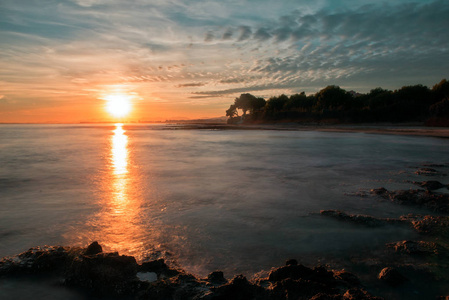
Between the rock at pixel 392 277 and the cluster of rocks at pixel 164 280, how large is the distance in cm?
36

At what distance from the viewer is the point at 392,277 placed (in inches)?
125

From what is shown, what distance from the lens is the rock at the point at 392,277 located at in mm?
3135

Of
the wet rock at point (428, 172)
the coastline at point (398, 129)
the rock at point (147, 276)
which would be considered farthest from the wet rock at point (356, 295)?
the coastline at point (398, 129)

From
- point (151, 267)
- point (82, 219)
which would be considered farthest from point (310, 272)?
point (82, 219)

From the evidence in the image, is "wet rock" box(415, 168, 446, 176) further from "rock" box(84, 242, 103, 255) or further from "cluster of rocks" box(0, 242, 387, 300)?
"rock" box(84, 242, 103, 255)

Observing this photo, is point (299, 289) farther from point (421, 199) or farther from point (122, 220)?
point (421, 199)

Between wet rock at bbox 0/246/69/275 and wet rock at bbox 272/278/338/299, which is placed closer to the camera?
wet rock at bbox 272/278/338/299

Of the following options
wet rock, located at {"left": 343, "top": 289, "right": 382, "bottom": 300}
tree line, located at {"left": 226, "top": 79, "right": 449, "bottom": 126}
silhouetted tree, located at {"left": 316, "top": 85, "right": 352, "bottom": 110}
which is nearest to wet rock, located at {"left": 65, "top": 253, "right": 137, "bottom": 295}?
wet rock, located at {"left": 343, "top": 289, "right": 382, "bottom": 300}

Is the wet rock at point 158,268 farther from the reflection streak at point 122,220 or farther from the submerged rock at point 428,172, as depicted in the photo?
the submerged rock at point 428,172

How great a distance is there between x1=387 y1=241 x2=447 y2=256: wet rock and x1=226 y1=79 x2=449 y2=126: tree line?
143ft

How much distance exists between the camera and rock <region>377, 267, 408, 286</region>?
10.3 ft

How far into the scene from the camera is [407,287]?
10.1ft

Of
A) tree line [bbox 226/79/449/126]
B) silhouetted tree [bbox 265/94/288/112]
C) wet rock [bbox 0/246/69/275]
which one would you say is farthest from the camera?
silhouetted tree [bbox 265/94/288/112]

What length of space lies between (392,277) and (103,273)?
334 cm
